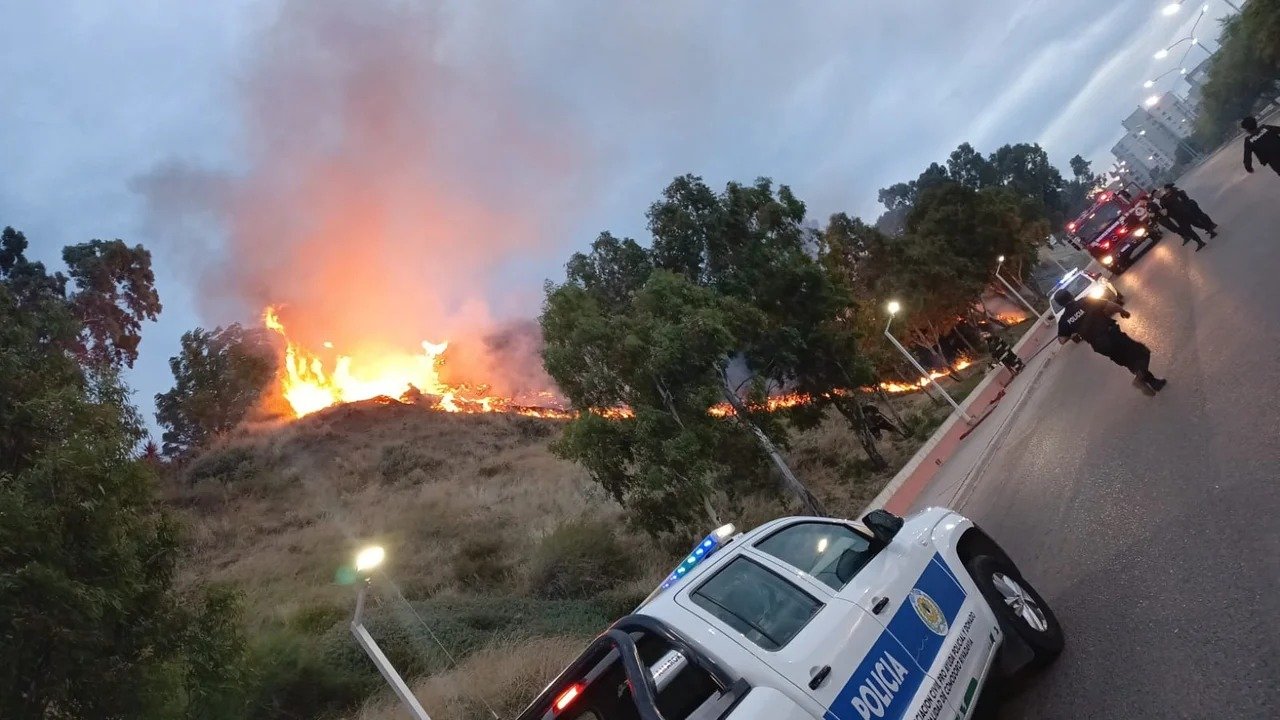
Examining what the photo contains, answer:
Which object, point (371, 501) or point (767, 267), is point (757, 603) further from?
point (371, 501)

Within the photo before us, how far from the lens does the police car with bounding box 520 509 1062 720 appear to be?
3.94 meters

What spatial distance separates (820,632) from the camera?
4.28 meters

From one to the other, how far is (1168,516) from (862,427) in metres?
15.8

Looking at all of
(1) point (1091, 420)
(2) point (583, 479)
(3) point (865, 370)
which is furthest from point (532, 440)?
(1) point (1091, 420)

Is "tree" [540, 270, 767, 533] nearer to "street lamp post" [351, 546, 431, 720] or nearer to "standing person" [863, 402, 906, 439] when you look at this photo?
"standing person" [863, 402, 906, 439]

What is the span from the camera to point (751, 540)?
5.20 metres

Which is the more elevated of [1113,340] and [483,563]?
[483,563]

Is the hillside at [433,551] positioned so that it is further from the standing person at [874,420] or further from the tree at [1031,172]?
the tree at [1031,172]

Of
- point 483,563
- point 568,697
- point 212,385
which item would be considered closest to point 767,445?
point 483,563

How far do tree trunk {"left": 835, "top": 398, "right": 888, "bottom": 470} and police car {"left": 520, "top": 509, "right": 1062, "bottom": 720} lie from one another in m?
15.6

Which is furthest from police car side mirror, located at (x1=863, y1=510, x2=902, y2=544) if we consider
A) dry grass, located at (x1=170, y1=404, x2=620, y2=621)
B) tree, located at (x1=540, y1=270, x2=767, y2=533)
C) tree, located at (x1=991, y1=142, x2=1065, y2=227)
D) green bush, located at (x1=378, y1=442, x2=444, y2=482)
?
tree, located at (x1=991, y1=142, x2=1065, y2=227)

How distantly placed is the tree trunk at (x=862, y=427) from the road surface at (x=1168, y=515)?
9.03 m

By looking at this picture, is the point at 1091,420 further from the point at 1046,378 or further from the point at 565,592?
the point at 565,592

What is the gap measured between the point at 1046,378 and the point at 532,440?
30940 mm
